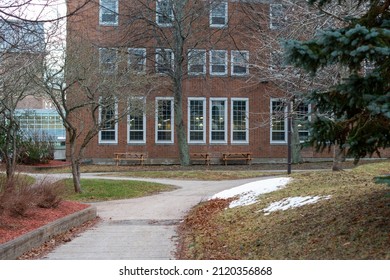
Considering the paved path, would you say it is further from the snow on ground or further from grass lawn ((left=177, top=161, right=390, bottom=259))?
the snow on ground

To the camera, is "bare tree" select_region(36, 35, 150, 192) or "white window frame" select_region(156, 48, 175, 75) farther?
"white window frame" select_region(156, 48, 175, 75)

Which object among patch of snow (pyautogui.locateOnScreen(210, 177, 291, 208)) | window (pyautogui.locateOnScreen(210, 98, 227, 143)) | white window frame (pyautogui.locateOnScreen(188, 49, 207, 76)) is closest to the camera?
patch of snow (pyautogui.locateOnScreen(210, 177, 291, 208))

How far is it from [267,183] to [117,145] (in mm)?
22068

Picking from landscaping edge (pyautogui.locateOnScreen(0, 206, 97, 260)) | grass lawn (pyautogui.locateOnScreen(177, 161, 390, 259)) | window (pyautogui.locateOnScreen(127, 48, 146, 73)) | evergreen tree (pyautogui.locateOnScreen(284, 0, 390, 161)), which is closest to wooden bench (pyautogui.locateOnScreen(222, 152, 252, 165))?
window (pyautogui.locateOnScreen(127, 48, 146, 73))

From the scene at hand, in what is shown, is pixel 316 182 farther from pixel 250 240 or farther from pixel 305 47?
pixel 305 47

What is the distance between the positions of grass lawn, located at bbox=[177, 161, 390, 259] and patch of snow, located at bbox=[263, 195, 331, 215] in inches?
8.2

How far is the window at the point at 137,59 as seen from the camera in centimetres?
2839

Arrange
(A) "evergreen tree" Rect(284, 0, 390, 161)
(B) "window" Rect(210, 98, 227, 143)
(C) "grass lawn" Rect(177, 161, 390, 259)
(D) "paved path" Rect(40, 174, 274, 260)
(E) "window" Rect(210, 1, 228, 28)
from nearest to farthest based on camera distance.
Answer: (A) "evergreen tree" Rect(284, 0, 390, 161) < (C) "grass lawn" Rect(177, 161, 390, 259) < (D) "paved path" Rect(40, 174, 274, 260) < (E) "window" Rect(210, 1, 228, 28) < (B) "window" Rect(210, 98, 227, 143)

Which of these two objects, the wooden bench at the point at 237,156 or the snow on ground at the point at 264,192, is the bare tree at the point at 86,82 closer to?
Result: the snow on ground at the point at 264,192

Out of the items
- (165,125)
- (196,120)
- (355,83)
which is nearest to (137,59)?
(165,125)

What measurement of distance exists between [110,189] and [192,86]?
1631cm

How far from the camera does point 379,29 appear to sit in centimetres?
606

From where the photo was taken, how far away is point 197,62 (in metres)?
33.9

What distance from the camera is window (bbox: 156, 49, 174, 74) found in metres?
32.7
